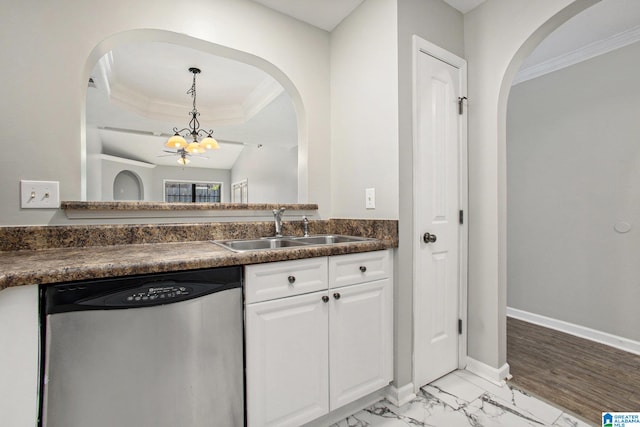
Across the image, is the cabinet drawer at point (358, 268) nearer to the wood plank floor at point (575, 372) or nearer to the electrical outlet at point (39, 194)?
the wood plank floor at point (575, 372)

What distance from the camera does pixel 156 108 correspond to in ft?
13.6

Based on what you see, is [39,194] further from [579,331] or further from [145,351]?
[579,331]

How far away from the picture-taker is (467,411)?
146 cm

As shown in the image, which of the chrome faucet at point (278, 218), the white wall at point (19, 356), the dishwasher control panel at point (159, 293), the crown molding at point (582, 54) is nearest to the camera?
the white wall at point (19, 356)

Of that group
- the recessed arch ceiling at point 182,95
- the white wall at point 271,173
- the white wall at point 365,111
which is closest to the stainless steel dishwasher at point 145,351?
the white wall at point 365,111

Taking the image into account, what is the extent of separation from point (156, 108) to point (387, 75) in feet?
12.5

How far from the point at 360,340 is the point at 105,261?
1128 mm

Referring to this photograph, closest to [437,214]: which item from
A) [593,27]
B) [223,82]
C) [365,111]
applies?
[365,111]

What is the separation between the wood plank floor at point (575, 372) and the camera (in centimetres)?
151

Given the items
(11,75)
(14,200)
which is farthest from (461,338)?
(11,75)

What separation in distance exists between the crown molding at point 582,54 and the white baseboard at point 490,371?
2454 millimetres

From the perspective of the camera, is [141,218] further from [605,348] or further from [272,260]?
[605,348]

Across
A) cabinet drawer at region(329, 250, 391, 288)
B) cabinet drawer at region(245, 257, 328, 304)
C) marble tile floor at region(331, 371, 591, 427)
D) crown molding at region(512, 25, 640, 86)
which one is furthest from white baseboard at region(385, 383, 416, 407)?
crown molding at region(512, 25, 640, 86)

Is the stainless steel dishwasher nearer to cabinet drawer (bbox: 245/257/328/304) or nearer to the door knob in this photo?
cabinet drawer (bbox: 245/257/328/304)
